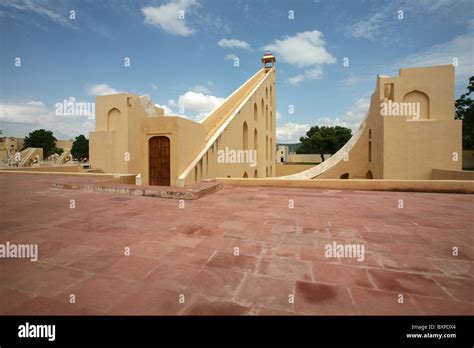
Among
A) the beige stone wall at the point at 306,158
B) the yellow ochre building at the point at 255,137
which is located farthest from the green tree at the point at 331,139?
the yellow ochre building at the point at 255,137

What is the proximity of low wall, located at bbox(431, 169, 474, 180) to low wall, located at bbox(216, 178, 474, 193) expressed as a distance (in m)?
3.78

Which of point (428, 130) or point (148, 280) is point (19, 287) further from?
point (428, 130)

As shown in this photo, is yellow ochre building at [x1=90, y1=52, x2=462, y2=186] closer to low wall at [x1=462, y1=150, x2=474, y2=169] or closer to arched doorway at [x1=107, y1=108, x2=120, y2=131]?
arched doorway at [x1=107, y1=108, x2=120, y2=131]

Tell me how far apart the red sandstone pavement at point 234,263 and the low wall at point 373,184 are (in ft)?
10.5

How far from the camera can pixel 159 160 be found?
10.5 m

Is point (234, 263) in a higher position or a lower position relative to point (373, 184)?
lower

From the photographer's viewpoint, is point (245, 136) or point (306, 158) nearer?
point (245, 136)

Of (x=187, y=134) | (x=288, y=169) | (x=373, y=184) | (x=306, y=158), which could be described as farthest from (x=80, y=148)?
(x=373, y=184)

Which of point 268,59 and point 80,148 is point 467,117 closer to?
point 268,59

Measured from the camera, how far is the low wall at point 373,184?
8062mm

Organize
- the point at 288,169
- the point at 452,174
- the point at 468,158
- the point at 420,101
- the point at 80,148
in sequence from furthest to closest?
1. the point at 80,148
2. the point at 288,169
3. the point at 468,158
4. the point at 420,101
5. the point at 452,174

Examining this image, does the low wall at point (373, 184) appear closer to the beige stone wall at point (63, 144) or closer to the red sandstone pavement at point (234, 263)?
the red sandstone pavement at point (234, 263)

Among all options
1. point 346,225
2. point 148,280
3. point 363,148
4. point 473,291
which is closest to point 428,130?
point 363,148

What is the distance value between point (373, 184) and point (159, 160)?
864 centimetres
